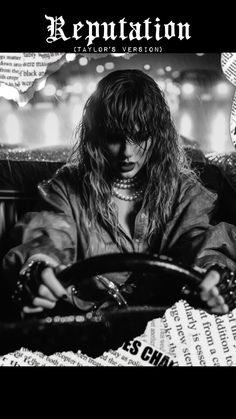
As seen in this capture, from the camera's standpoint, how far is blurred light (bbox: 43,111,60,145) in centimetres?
154

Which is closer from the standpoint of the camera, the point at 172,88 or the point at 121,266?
the point at 121,266

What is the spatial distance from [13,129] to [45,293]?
1.89 feet

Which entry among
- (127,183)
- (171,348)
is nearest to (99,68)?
(127,183)

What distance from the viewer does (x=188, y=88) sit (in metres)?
1.56

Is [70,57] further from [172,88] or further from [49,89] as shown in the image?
[172,88]

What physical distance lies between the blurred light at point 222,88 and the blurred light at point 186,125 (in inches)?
5.0

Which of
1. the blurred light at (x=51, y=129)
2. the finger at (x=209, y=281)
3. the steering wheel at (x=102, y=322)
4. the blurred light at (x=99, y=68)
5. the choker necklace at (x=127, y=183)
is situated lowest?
the steering wheel at (x=102, y=322)

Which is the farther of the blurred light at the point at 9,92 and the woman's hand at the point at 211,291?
the blurred light at the point at 9,92

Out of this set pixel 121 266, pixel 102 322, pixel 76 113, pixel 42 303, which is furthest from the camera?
pixel 76 113

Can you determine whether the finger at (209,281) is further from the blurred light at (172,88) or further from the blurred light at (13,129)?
the blurred light at (13,129)

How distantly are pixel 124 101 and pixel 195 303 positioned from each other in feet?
1.95

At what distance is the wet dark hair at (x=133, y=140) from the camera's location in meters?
1.48

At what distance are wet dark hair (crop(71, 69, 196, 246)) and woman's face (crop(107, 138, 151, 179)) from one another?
14mm

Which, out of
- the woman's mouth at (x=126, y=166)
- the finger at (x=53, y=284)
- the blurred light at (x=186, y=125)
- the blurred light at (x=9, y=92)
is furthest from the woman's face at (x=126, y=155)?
the finger at (x=53, y=284)
